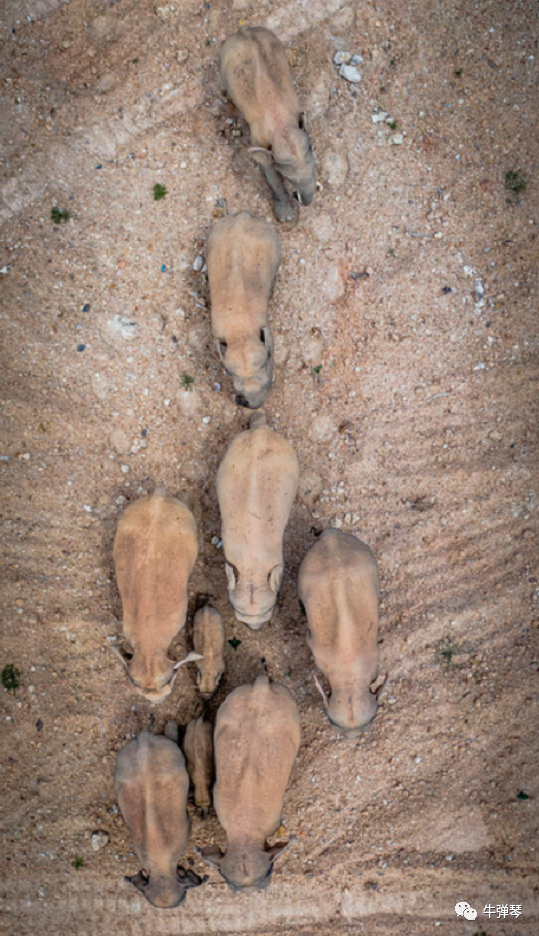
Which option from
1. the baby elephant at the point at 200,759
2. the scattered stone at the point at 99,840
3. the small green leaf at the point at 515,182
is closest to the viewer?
the baby elephant at the point at 200,759

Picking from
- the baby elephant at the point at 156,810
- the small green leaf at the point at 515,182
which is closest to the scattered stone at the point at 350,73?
the small green leaf at the point at 515,182

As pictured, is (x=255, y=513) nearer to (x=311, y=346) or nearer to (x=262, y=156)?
(x=311, y=346)

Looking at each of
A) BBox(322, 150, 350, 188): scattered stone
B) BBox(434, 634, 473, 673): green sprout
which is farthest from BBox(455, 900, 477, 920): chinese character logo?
BBox(322, 150, 350, 188): scattered stone

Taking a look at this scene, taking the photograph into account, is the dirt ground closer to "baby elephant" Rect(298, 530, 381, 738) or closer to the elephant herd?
the elephant herd

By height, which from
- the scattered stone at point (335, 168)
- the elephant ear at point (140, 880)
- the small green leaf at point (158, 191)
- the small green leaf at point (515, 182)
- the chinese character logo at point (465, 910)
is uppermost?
the small green leaf at point (158, 191)

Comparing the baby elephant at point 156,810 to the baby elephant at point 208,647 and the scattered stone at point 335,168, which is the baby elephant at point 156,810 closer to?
the baby elephant at point 208,647

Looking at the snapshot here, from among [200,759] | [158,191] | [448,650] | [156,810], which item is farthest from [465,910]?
[158,191]
